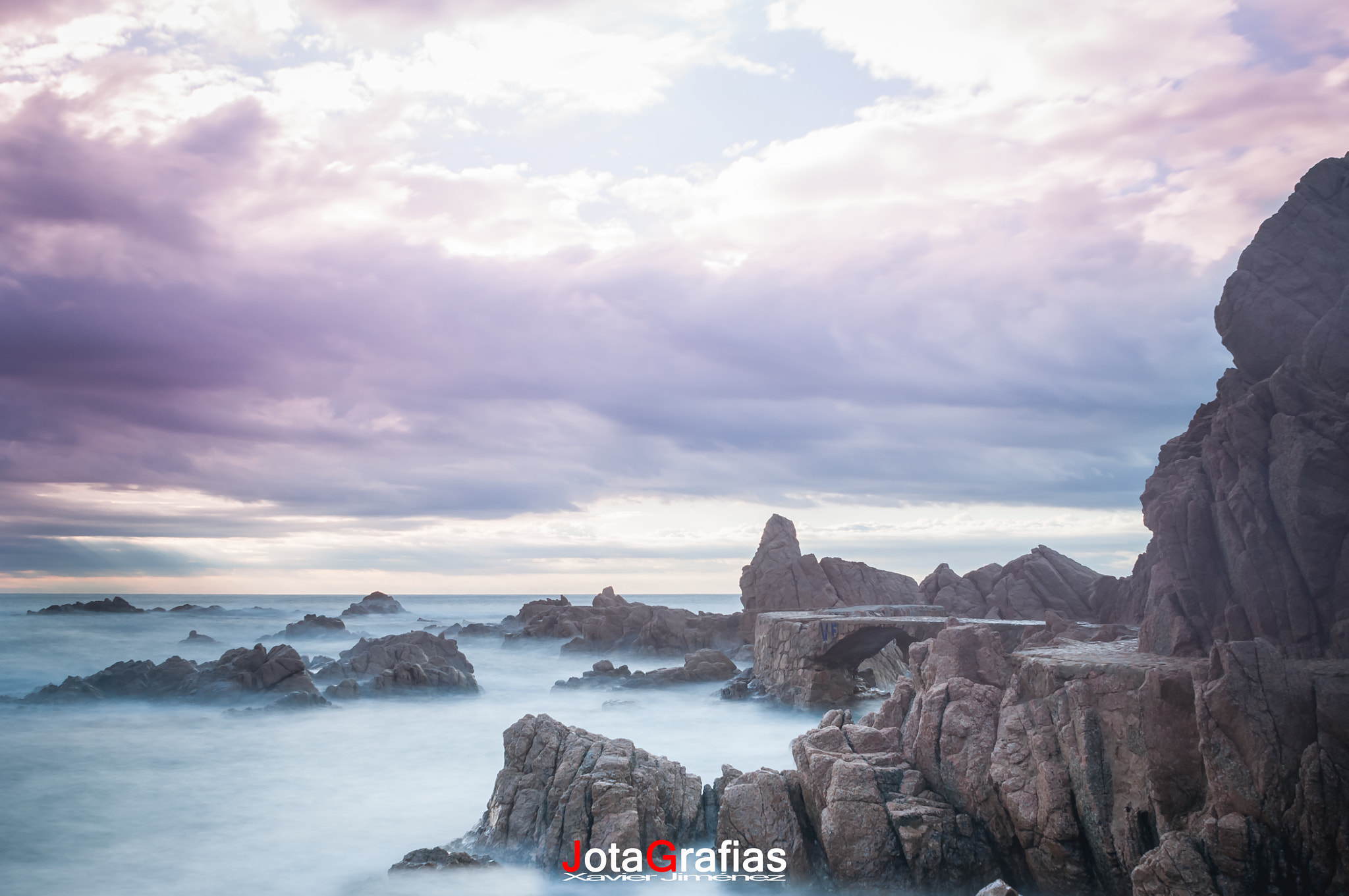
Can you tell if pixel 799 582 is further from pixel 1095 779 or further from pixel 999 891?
pixel 999 891

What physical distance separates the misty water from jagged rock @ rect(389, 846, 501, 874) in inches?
8.7

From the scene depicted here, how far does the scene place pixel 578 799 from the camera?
14.5 metres

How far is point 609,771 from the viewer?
14711mm

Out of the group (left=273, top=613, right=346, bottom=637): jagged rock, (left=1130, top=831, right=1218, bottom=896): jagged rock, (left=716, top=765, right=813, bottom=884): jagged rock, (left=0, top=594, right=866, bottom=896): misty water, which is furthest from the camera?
(left=273, top=613, right=346, bottom=637): jagged rock

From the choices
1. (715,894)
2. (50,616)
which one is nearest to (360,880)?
(715,894)

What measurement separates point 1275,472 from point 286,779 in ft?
86.1

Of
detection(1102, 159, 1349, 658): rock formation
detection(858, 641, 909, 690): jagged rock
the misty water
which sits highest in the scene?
A: detection(1102, 159, 1349, 658): rock formation

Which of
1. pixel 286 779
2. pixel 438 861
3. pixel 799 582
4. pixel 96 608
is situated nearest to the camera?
pixel 438 861

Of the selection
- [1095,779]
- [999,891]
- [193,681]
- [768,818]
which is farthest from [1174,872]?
[193,681]

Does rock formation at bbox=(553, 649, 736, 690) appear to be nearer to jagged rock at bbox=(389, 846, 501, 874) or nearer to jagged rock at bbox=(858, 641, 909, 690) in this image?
jagged rock at bbox=(858, 641, 909, 690)

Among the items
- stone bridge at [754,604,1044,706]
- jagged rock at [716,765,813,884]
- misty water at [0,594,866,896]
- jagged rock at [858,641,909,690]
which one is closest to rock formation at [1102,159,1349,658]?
jagged rock at [716,765,813,884]

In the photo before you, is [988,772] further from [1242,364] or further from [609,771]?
[1242,364]

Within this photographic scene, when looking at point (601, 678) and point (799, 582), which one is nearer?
point (601, 678)

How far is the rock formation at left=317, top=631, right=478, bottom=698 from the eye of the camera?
3675 centimetres
